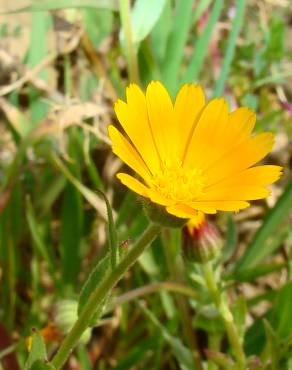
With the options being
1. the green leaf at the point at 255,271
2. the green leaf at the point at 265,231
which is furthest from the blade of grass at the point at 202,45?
the green leaf at the point at 255,271

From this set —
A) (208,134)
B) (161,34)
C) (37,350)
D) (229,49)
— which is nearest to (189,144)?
(208,134)

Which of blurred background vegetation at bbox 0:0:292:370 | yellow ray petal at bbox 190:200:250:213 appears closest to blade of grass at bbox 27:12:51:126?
blurred background vegetation at bbox 0:0:292:370

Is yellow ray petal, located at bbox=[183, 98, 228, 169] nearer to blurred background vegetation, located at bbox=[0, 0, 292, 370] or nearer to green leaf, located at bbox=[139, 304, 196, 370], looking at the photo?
blurred background vegetation, located at bbox=[0, 0, 292, 370]

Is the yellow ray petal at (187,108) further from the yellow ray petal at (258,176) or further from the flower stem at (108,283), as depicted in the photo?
the flower stem at (108,283)

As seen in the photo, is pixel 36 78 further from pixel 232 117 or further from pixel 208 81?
pixel 232 117

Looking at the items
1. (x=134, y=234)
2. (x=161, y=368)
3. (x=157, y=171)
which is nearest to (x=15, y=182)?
(x=134, y=234)

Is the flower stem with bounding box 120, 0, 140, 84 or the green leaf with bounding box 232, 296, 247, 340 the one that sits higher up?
the flower stem with bounding box 120, 0, 140, 84

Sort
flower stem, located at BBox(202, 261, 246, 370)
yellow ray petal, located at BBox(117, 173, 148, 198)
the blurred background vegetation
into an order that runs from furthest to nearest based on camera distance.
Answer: the blurred background vegetation → flower stem, located at BBox(202, 261, 246, 370) → yellow ray petal, located at BBox(117, 173, 148, 198)
